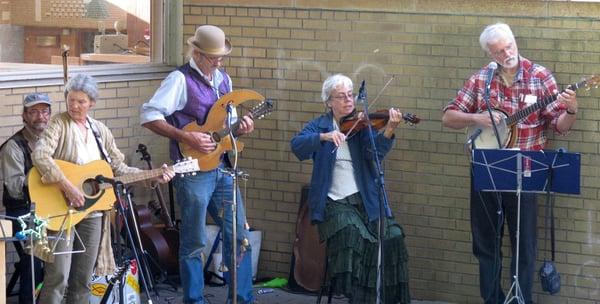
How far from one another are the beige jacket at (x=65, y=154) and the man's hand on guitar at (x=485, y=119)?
94.0 inches

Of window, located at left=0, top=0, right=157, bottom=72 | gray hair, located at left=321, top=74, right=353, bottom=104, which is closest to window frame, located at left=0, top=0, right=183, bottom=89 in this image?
window, located at left=0, top=0, right=157, bottom=72

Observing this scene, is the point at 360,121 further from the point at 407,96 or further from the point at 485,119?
the point at 407,96

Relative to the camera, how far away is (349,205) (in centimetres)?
863

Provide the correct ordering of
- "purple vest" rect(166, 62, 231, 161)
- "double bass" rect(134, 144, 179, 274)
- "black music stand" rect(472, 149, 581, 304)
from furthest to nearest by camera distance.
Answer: "double bass" rect(134, 144, 179, 274)
"purple vest" rect(166, 62, 231, 161)
"black music stand" rect(472, 149, 581, 304)

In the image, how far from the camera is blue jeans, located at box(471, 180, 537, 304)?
8.55m

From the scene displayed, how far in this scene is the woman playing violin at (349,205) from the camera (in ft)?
27.9

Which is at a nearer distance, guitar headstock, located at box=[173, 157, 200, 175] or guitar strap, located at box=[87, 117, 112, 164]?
guitar strap, located at box=[87, 117, 112, 164]

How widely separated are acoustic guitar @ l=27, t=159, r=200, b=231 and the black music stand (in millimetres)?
2049

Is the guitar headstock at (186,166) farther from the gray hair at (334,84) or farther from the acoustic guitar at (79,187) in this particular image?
the gray hair at (334,84)

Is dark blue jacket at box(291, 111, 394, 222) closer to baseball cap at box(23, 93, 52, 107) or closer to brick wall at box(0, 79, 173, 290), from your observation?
baseball cap at box(23, 93, 52, 107)

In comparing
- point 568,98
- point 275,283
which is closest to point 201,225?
point 275,283

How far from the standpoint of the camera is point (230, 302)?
27.9 ft

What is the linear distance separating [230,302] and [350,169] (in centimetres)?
126

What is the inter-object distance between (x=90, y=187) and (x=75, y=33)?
91.1 inches
